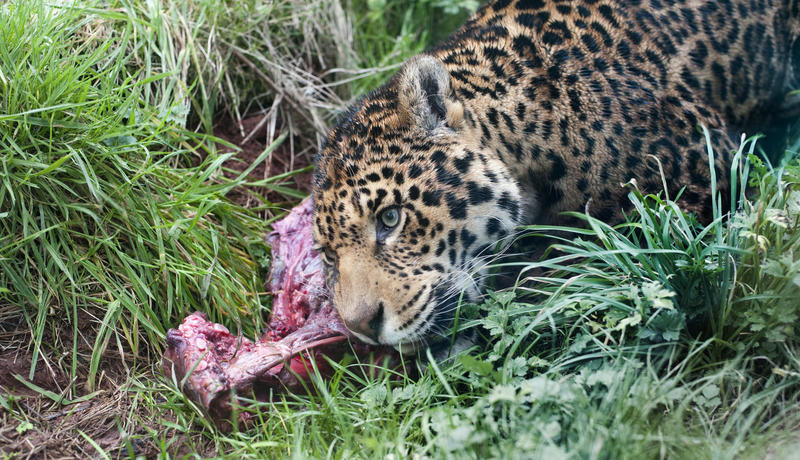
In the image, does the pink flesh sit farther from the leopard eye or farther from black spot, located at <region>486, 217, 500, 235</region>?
black spot, located at <region>486, 217, 500, 235</region>

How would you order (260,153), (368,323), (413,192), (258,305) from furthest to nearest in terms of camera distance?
(260,153)
(258,305)
(413,192)
(368,323)

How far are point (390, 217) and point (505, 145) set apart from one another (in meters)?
0.93

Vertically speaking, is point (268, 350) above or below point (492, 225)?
below

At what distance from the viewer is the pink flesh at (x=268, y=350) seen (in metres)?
4.26

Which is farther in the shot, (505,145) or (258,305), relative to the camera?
(258,305)

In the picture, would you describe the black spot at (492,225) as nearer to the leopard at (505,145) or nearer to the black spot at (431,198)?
the leopard at (505,145)

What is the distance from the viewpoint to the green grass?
362 centimetres

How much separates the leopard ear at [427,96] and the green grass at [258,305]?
112 centimetres

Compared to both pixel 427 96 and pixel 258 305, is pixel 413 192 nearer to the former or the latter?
pixel 427 96

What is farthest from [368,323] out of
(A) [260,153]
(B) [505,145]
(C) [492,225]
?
(A) [260,153]

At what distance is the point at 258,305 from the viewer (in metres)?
5.29

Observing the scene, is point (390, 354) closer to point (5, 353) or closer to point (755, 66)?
point (5, 353)

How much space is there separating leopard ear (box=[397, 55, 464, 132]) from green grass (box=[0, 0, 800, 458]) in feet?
3.67

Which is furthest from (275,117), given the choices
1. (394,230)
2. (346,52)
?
(394,230)
